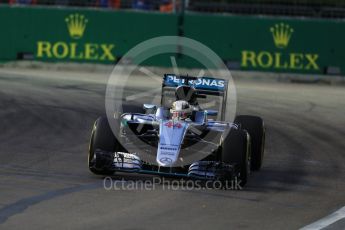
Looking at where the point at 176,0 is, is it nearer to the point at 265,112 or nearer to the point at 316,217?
the point at 265,112

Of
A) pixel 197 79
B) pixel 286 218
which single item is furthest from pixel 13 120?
pixel 286 218

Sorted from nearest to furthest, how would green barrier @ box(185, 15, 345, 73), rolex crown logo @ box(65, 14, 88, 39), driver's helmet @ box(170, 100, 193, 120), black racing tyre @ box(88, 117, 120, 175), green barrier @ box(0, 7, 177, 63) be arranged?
black racing tyre @ box(88, 117, 120, 175) < driver's helmet @ box(170, 100, 193, 120) < green barrier @ box(185, 15, 345, 73) < green barrier @ box(0, 7, 177, 63) < rolex crown logo @ box(65, 14, 88, 39)

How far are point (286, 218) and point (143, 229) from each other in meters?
1.63

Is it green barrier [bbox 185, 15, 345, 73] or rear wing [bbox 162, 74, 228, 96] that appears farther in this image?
green barrier [bbox 185, 15, 345, 73]

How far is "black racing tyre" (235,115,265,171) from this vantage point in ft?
39.5

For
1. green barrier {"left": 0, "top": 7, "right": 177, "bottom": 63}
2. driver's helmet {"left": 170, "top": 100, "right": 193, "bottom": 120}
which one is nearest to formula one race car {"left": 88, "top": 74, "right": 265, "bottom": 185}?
driver's helmet {"left": 170, "top": 100, "right": 193, "bottom": 120}

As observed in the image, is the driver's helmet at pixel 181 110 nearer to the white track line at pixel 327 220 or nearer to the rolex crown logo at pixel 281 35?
the white track line at pixel 327 220

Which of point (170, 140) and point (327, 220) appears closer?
point (327, 220)

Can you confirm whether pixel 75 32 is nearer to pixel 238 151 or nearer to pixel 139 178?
pixel 139 178

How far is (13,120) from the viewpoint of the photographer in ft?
51.9

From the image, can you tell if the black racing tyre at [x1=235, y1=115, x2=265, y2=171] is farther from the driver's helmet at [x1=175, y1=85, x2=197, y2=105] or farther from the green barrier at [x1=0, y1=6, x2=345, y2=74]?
the green barrier at [x1=0, y1=6, x2=345, y2=74]

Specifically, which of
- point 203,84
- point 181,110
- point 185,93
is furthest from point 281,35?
point 181,110

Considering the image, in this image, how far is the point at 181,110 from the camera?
1133 cm

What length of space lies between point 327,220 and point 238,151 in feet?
7.00
